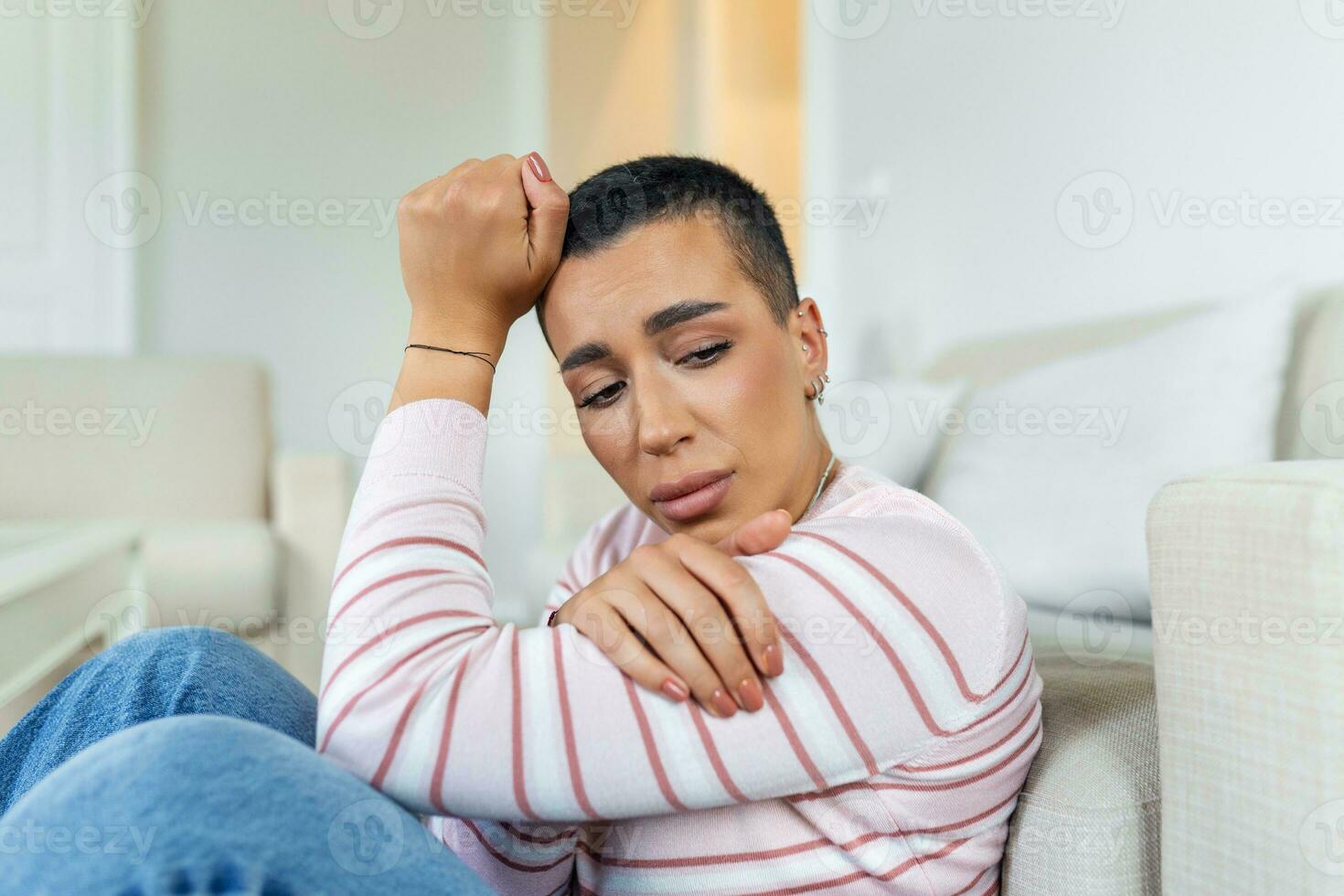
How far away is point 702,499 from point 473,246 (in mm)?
265

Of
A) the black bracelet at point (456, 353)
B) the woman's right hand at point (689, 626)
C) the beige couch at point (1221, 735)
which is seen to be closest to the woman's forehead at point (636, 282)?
the black bracelet at point (456, 353)

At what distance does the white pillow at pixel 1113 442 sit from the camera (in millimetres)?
1179

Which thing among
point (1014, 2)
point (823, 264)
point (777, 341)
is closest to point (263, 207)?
point (823, 264)

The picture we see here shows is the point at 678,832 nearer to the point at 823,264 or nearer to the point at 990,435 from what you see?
the point at 990,435

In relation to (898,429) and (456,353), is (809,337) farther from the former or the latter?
(898,429)

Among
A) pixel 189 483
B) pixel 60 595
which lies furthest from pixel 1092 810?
pixel 189 483

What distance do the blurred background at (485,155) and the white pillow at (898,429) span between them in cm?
1

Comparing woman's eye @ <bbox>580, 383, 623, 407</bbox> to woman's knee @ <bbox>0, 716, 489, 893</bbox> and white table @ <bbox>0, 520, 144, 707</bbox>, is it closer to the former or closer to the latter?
woman's knee @ <bbox>0, 716, 489, 893</bbox>

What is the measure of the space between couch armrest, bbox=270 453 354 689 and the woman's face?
6.40 ft

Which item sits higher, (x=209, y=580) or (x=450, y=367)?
(x=450, y=367)

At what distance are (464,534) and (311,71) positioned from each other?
401 cm

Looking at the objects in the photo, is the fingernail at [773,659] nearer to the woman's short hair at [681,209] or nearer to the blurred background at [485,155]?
the woman's short hair at [681,209]

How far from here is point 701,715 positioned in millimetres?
555

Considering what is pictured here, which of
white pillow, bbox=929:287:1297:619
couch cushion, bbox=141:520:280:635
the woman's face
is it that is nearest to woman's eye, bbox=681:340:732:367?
the woman's face
